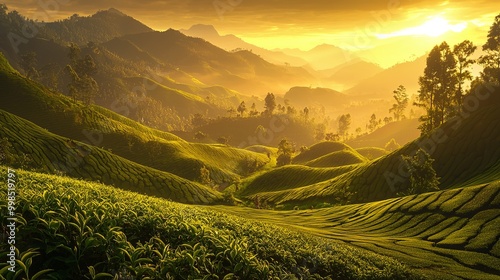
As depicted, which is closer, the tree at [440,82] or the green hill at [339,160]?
the tree at [440,82]

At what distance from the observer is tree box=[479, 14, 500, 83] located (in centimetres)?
11238

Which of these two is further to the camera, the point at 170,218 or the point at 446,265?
the point at 446,265

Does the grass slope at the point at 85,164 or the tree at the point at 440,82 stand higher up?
the tree at the point at 440,82

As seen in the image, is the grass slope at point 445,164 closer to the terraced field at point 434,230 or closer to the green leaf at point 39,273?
the terraced field at point 434,230

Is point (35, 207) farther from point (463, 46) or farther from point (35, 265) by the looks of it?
point (463, 46)

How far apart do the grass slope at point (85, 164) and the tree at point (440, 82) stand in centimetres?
8393

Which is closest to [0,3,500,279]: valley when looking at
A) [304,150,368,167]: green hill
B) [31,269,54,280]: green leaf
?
→ [31,269,54,280]: green leaf

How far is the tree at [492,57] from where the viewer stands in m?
112

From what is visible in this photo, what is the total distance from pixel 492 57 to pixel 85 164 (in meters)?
148

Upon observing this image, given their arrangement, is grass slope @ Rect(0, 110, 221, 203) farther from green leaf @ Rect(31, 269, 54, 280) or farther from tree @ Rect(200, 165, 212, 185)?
green leaf @ Rect(31, 269, 54, 280)

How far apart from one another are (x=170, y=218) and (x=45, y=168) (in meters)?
66.5

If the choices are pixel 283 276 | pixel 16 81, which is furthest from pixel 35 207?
pixel 16 81

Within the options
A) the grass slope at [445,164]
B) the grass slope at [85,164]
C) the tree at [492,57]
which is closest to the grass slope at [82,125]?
the grass slope at [85,164]

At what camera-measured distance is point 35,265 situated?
1025 cm
